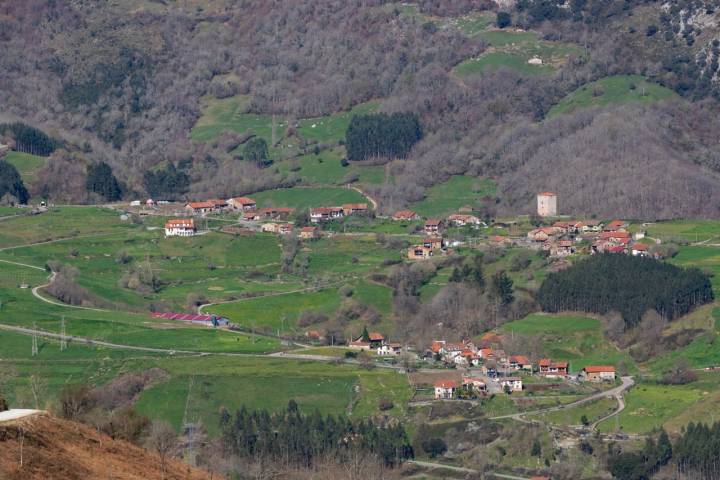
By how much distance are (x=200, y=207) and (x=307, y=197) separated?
28.2 feet

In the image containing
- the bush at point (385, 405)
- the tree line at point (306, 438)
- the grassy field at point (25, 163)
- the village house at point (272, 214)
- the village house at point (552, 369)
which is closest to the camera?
the tree line at point (306, 438)

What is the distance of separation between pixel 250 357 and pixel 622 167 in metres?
43.7

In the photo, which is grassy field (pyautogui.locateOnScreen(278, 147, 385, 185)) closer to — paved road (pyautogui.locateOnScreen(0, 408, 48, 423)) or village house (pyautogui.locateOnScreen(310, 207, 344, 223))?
village house (pyautogui.locateOnScreen(310, 207, 344, 223))

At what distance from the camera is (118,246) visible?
4887 inches

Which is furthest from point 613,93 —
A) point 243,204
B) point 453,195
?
point 243,204

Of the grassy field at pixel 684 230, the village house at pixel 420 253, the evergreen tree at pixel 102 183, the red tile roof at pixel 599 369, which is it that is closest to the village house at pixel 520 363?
the red tile roof at pixel 599 369

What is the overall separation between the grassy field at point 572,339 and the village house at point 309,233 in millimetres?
27391

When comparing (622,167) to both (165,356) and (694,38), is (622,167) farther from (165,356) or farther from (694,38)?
(165,356)

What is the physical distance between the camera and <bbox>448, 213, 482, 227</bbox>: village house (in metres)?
128

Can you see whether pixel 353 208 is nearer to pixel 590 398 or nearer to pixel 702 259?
pixel 702 259

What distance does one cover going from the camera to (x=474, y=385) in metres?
89.6

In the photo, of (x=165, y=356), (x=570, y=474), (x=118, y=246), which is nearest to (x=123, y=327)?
(x=165, y=356)

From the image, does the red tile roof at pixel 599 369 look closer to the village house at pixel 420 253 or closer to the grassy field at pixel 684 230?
the grassy field at pixel 684 230

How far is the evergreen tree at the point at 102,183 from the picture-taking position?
145 m
